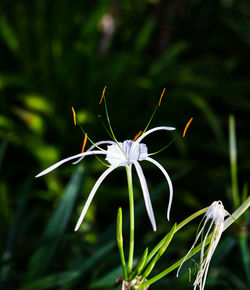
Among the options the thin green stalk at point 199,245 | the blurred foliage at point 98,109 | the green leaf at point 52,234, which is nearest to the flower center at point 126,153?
the thin green stalk at point 199,245

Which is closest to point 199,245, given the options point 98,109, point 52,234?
point 52,234

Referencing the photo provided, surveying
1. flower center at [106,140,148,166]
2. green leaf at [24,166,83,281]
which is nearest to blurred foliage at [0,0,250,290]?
green leaf at [24,166,83,281]

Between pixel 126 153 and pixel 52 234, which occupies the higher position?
pixel 52 234

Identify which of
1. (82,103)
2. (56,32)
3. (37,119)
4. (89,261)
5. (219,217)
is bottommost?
(219,217)

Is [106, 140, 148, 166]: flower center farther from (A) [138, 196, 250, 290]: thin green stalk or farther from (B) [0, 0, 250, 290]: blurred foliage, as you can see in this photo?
(B) [0, 0, 250, 290]: blurred foliage

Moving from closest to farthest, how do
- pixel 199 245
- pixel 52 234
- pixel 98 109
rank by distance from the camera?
pixel 199 245 → pixel 52 234 → pixel 98 109

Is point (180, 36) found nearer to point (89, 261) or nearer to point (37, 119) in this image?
point (37, 119)

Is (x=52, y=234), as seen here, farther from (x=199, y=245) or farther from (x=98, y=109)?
(x=98, y=109)

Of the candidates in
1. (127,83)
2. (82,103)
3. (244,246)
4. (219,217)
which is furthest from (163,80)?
(219,217)
